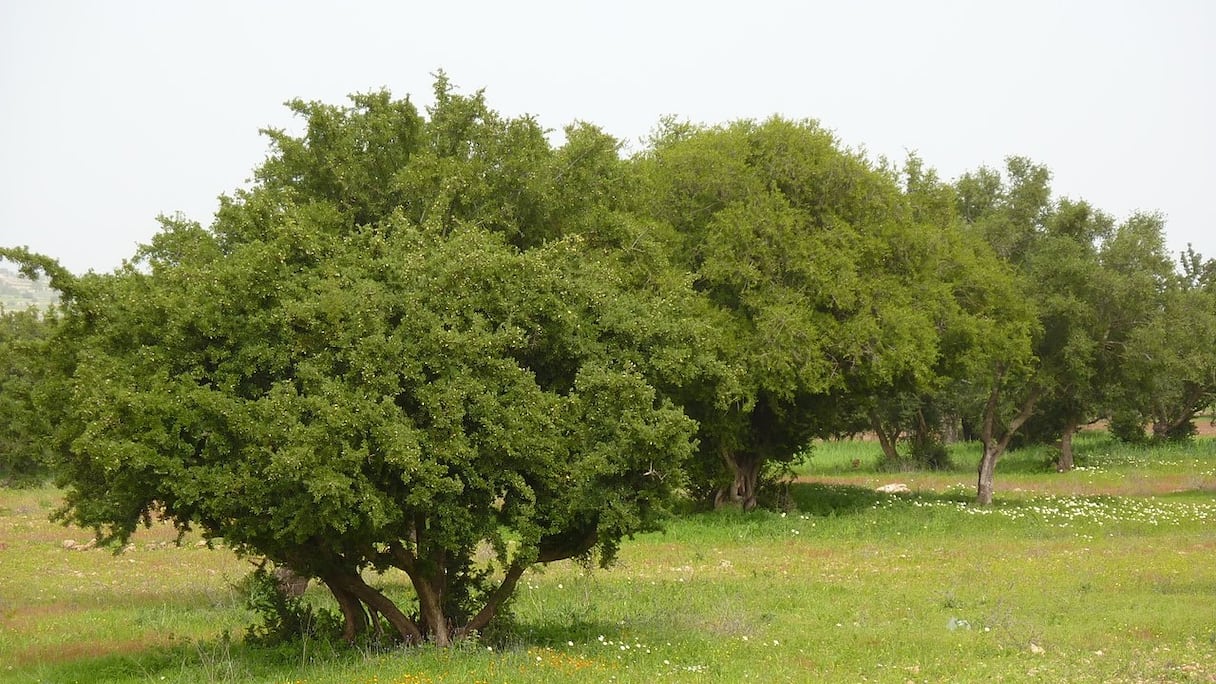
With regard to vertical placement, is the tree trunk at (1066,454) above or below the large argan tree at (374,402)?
below

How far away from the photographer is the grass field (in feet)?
47.0

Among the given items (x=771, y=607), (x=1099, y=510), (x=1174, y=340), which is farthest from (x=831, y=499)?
(x=771, y=607)

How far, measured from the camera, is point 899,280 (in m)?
33.9

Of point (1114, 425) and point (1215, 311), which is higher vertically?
point (1215, 311)

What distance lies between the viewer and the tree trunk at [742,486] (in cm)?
3612

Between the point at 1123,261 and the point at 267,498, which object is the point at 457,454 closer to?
the point at 267,498

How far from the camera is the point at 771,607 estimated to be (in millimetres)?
19891

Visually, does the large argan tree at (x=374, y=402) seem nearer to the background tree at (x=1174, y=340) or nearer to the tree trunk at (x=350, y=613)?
the tree trunk at (x=350, y=613)

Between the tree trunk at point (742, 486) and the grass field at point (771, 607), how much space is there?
1601 mm

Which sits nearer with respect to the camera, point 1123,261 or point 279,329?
point 279,329

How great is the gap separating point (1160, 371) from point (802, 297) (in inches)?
603

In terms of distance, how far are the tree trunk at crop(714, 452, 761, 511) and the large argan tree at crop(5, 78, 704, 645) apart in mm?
19982

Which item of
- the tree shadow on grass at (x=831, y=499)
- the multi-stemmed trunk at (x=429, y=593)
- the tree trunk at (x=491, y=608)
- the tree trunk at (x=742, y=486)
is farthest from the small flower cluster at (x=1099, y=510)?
the tree trunk at (x=491, y=608)

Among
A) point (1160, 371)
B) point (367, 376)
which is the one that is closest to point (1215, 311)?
point (1160, 371)
